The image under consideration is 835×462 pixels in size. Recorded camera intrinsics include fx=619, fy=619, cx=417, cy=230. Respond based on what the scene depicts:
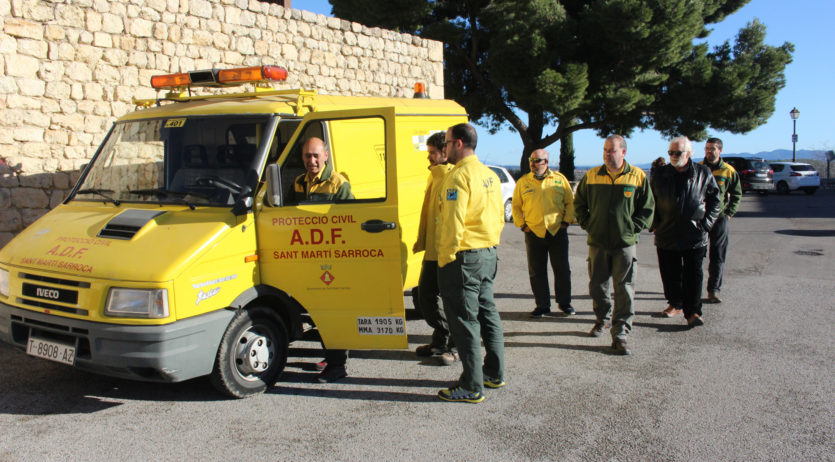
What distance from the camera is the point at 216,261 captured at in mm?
4262

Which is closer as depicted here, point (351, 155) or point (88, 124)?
point (351, 155)

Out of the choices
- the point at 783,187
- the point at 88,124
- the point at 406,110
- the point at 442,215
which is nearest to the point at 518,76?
the point at 783,187

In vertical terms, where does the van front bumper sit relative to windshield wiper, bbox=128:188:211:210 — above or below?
below

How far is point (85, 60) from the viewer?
9531 millimetres

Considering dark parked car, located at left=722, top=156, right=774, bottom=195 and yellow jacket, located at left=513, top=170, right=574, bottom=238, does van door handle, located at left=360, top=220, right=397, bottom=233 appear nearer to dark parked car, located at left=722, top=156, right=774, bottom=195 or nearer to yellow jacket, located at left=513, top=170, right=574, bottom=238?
yellow jacket, located at left=513, top=170, right=574, bottom=238

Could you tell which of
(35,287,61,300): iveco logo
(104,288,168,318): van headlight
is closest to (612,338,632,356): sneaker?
(104,288,168,318): van headlight

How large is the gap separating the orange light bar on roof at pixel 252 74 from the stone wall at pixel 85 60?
5064 millimetres

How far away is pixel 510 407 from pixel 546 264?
2737mm

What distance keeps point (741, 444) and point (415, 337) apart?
10.6 feet

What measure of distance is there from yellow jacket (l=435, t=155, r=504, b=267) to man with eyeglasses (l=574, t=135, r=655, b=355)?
169 cm

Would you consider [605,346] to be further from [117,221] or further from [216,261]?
[117,221]

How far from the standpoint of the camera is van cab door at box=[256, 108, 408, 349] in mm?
4535

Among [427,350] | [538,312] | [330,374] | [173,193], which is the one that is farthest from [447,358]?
[173,193]

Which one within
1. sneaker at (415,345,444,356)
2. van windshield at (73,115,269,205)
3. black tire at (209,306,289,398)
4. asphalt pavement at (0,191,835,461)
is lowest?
asphalt pavement at (0,191,835,461)
